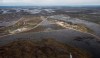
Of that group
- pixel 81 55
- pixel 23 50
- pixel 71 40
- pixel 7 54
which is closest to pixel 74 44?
pixel 71 40

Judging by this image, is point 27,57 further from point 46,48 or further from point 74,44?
point 74,44

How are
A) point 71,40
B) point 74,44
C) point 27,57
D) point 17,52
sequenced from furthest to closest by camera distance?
point 71,40 → point 74,44 → point 17,52 → point 27,57

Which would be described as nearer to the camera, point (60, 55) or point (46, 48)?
point (60, 55)

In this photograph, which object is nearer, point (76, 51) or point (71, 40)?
point (76, 51)

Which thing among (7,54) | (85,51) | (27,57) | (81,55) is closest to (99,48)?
(85,51)

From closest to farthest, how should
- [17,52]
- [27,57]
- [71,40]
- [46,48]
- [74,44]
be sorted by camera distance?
1. [27,57]
2. [17,52]
3. [46,48]
4. [74,44]
5. [71,40]

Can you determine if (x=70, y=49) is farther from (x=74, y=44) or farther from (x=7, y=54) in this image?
(x=7, y=54)

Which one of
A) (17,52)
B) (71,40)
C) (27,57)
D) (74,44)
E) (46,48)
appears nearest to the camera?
(27,57)

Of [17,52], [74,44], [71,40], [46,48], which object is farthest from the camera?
[71,40]

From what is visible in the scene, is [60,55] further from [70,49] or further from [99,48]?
[99,48]
